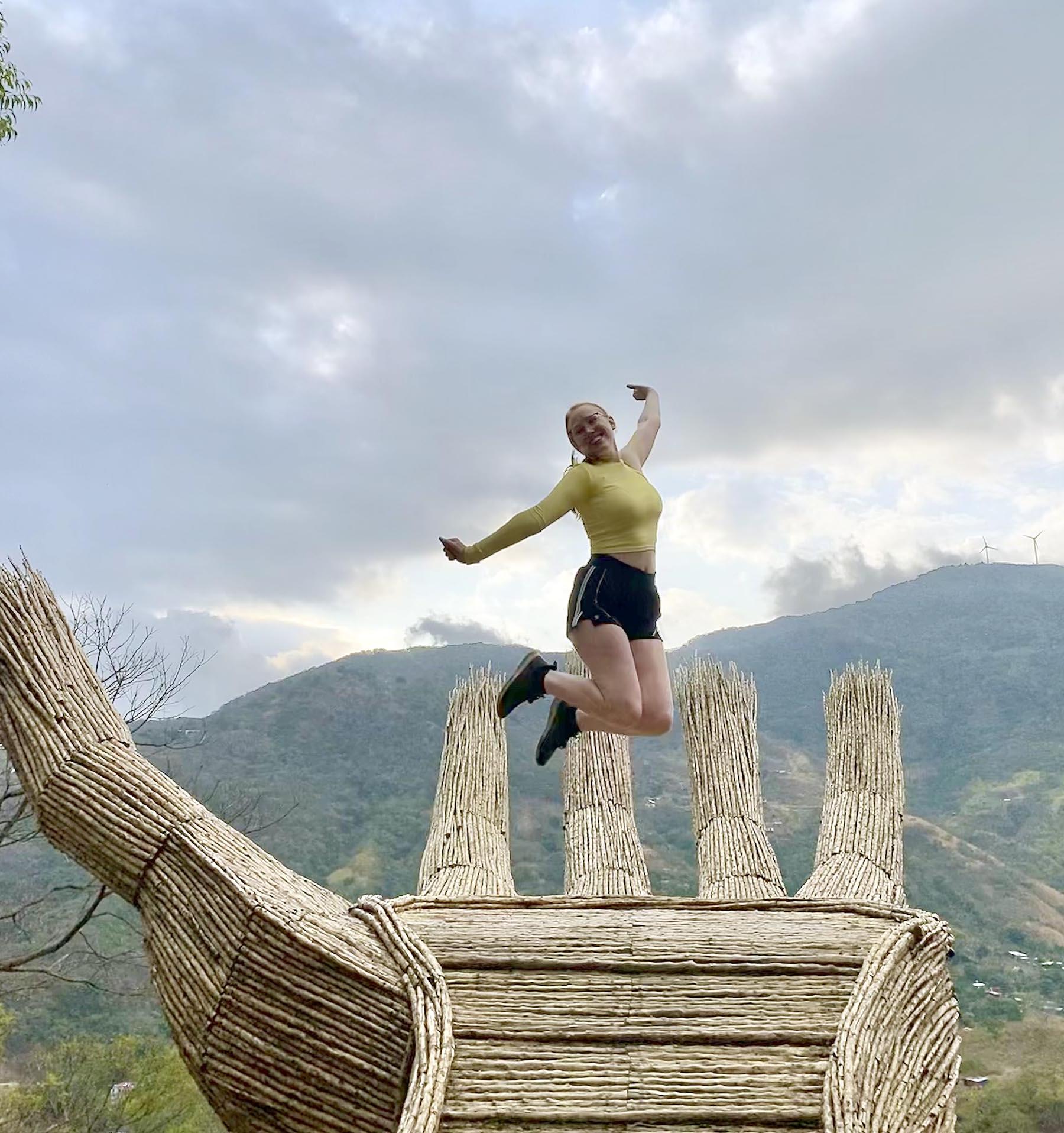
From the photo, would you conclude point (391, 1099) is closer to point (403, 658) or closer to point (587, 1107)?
point (587, 1107)

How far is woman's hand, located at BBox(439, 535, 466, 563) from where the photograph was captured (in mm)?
4473

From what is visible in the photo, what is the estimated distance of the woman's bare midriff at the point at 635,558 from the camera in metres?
4.61

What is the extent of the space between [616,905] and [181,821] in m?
2.29

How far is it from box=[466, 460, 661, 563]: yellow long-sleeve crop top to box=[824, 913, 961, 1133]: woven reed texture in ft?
7.02

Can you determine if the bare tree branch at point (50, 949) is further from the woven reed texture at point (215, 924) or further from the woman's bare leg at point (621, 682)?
the woman's bare leg at point (621, 682)

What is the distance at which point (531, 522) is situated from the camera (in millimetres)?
4422

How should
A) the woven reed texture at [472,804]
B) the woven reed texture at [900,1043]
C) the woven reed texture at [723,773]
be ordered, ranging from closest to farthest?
the woven reed texture at [900,1043], the woven reed texture at [472,804], the woven reed texture at [723,773]

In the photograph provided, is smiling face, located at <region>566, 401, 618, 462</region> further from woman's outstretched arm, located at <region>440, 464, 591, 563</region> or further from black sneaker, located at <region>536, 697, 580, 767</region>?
black sneaker, located at <region>536, 697, 580, 767</region>

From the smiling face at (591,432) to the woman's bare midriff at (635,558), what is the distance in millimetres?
451

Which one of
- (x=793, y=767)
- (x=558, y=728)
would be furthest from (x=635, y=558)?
(x=793, y=767)

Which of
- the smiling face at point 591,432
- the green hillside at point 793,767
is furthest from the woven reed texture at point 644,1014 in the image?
the green hillside at point 793,767

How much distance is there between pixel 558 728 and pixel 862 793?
3.14m

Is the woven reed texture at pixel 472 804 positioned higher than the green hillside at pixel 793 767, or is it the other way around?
the green hillside at pixel 793 767

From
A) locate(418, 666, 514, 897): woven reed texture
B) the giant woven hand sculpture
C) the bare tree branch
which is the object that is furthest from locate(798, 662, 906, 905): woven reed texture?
the bare tree branch
